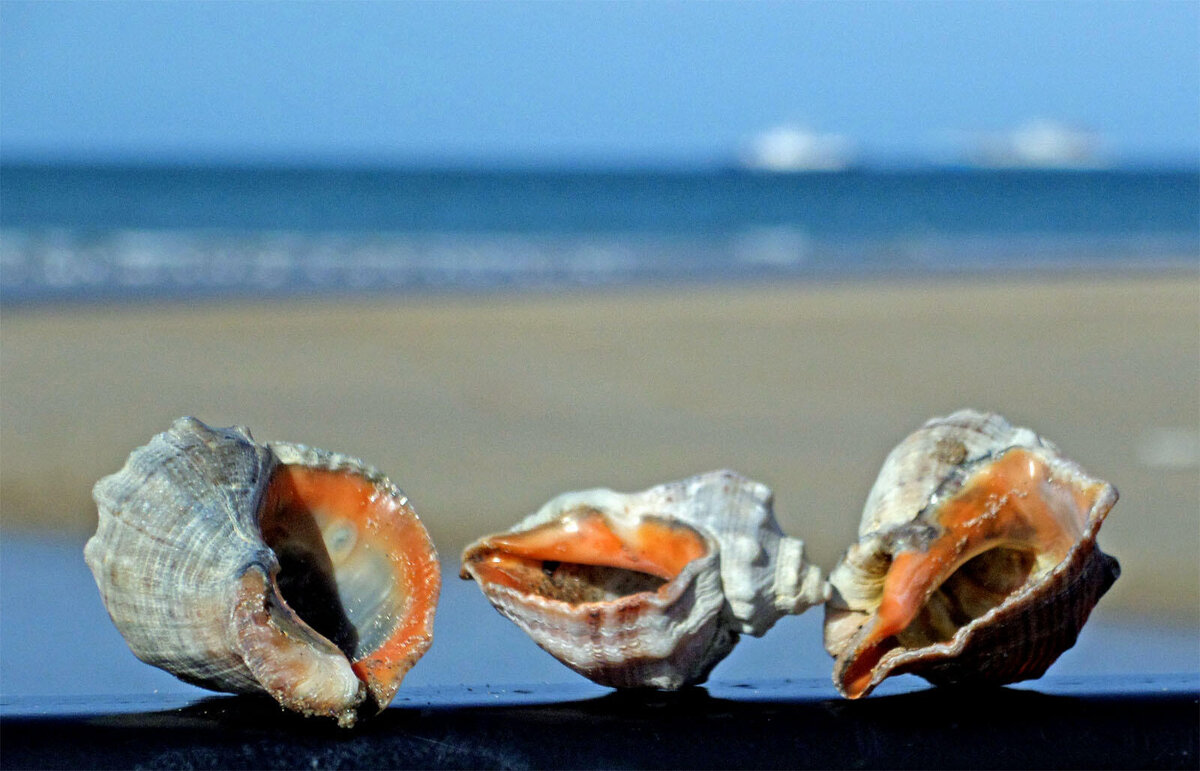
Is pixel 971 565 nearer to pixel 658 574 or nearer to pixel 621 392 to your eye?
pixel 658 574

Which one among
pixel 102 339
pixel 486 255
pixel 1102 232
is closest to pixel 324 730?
pixel 102 339

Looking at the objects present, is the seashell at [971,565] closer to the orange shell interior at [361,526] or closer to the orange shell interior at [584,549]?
the orange shell interior at [584,549]

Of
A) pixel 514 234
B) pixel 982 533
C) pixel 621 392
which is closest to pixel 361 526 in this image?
pixel 982 533

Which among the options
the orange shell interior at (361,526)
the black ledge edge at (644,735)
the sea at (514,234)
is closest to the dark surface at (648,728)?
the black ledge edge at (644,735)

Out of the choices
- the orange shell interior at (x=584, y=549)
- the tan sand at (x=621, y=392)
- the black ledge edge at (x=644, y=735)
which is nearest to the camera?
the black ledge edge at (x=644, y=735)

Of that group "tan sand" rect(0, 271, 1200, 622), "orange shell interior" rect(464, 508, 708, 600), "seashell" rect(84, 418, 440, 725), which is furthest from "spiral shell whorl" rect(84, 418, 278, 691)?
"tan sand" rect(0, 271, 1200, 622)

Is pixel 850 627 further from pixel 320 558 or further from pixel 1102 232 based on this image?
pixel 1102 232
